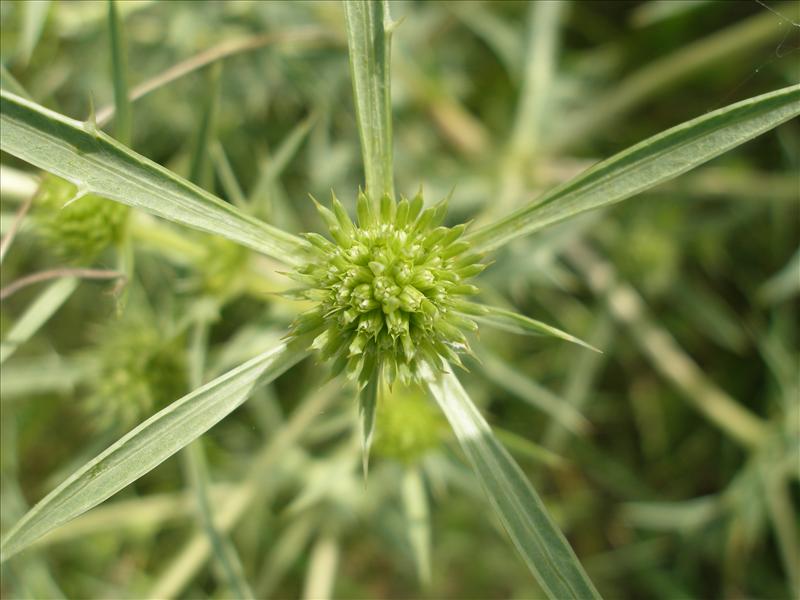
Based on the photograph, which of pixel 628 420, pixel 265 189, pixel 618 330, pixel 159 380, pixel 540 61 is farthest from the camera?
pixel 628 420

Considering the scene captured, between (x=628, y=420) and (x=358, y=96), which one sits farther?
(x=628, y=420)

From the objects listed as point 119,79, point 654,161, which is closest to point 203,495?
point 119,79

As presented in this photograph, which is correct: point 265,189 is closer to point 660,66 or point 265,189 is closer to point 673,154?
point 673,154

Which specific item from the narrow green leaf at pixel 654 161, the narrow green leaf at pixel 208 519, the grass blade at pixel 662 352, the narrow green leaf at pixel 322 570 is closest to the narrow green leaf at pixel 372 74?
the narrow green leaf at pixel 654 161

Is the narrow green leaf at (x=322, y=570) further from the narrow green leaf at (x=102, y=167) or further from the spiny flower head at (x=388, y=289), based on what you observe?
the narrow green leaf at (x=102, y=167)

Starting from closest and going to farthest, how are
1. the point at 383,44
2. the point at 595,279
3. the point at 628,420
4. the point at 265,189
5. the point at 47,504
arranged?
the point at 47,504 < the point at 383,44 < the point at 265,189 < the point at 595,279 < the point at 628,420

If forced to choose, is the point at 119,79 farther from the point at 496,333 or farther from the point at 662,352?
the point at 662,352

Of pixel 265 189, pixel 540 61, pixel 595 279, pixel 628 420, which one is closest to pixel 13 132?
pixel 265 189
